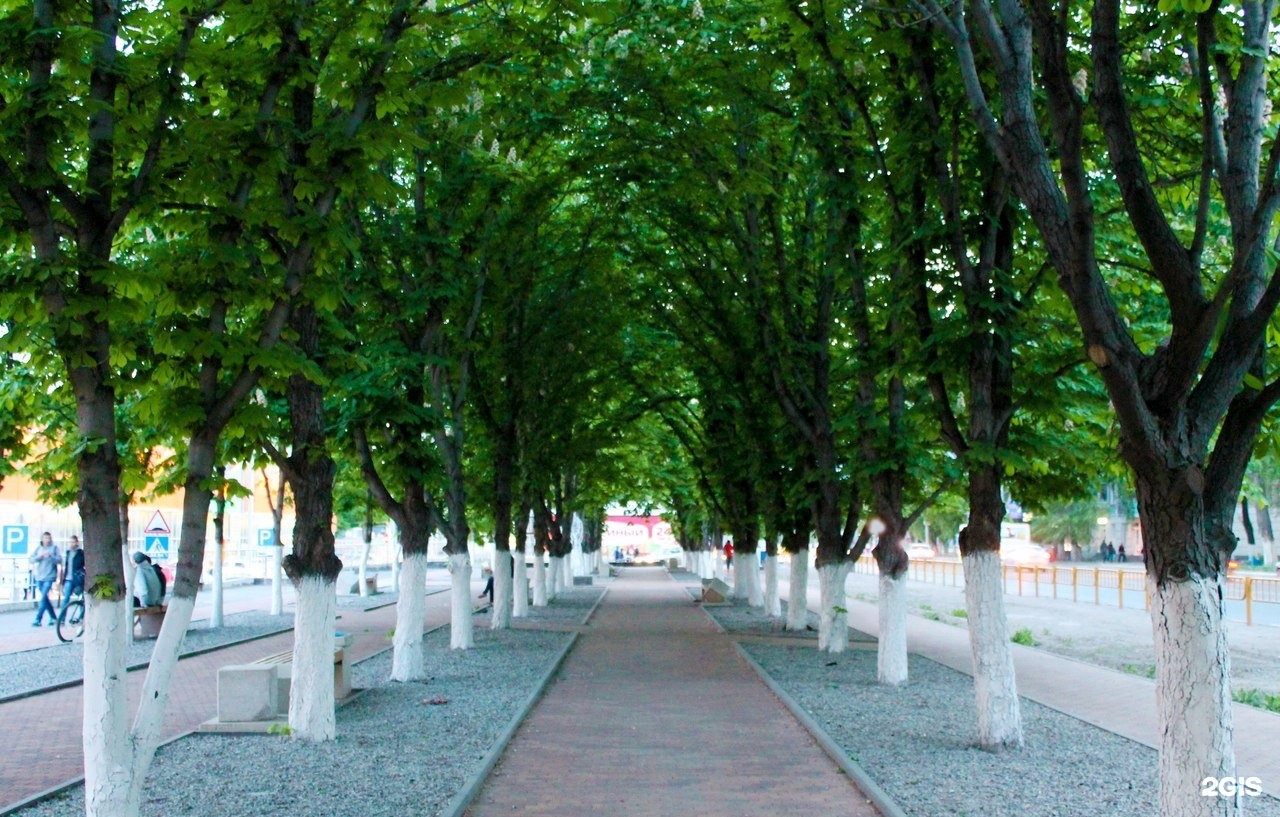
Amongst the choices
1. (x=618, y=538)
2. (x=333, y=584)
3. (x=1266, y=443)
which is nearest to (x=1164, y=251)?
(x=1266, y=443)

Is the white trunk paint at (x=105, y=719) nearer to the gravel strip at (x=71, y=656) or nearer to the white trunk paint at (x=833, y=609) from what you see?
the gravel strip at (x=71, y=656)

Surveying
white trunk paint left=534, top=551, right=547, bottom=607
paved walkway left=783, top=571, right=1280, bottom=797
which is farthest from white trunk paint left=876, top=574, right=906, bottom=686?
white trunk paint left=534, top=551, right=547, bottom=607

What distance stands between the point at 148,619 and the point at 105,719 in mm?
16872

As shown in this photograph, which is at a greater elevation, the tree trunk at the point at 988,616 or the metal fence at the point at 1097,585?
the tree trunk at the point at 988,616

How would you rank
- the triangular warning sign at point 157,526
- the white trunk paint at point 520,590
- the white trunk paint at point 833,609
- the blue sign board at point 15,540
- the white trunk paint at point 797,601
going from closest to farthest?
the white trunk paint at point 833,609 → the triangular warning sign at point 157,526 → the white trunk paint at point 797,601 → the blue sign board at point 15,540 → the white trunk paint at point 520,590

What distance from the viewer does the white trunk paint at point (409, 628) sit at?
51.6ft

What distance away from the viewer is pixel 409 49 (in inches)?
350

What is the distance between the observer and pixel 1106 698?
1498 cm

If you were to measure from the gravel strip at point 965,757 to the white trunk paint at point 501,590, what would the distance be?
31.9 feet

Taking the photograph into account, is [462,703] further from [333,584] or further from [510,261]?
[510,261]

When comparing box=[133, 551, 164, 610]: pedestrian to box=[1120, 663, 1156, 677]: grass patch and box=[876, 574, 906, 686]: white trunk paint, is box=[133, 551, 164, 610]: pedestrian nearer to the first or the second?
box=[876, 574, 906, 686]: white trunk paint

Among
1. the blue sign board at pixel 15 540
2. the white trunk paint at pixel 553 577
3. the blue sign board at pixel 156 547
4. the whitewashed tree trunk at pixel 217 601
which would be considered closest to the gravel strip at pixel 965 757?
the blue sign board at pixel 156 547

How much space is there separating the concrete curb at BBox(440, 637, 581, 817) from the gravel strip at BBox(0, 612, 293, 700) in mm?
3625

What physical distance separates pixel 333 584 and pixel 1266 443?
7.80 m
